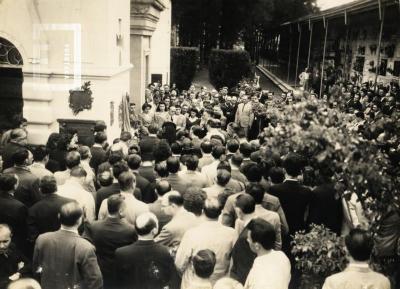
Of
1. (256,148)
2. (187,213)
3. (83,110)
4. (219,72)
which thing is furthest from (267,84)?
(187,213)

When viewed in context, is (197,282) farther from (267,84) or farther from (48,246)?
(267,84)

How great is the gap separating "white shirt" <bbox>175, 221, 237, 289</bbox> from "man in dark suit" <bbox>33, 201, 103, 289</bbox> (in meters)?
0.75

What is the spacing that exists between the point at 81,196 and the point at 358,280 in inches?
130

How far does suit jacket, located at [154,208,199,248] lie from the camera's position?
17.6 feet

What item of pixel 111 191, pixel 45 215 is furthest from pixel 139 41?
pixel 45 215

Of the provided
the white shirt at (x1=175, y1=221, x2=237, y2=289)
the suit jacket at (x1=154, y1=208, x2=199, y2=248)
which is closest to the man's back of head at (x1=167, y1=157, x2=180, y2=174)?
the suit jacket at (x1=154, y1=208, x2=199, y2=248)

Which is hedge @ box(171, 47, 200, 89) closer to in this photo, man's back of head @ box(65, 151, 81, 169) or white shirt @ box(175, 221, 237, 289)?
man's back of head @ box(65, 151, 81, 169)

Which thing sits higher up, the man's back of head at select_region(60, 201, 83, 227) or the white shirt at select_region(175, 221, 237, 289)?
the man's back of head at select_region(60, 201, 83, 227)

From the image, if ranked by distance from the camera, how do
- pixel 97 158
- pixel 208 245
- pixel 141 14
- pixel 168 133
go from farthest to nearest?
pixel 141 14 < pixel 168 133 < pixel 97 158 < pixel 208 245

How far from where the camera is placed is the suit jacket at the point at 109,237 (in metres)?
5.13

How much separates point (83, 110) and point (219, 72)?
61.7ft

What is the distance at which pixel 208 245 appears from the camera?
16.0ft

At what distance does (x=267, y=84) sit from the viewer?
35.6 m

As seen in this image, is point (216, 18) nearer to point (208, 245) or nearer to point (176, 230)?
point (176, 230)
